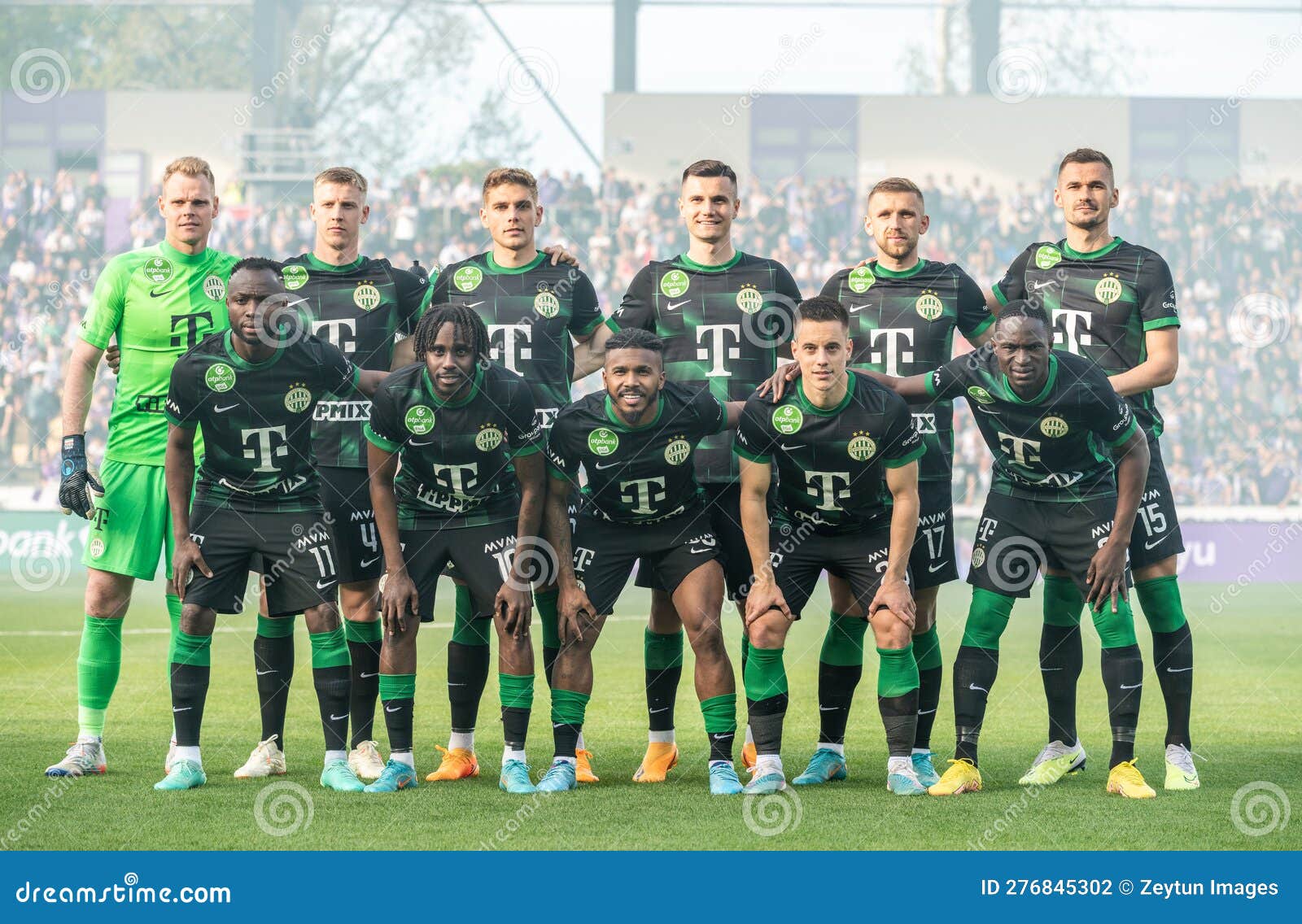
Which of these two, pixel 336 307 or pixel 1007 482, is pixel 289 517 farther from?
pixel 1007 482

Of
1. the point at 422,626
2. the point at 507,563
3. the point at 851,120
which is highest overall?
the point at 851,120

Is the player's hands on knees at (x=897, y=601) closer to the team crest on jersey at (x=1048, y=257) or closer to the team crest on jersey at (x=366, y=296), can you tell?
the team crest on jersey at (x=1048, y=257)

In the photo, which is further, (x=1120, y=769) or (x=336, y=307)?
(x=336, y=307)

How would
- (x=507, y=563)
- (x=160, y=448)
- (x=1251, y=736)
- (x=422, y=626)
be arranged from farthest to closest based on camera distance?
1. (x=422, y=626)
2. (x=1251, y=736)
3. (x=160, y=448)
4. (x=507, y=563)

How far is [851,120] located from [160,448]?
1885cm

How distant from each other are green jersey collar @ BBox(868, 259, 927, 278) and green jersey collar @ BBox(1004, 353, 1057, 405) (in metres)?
0.72

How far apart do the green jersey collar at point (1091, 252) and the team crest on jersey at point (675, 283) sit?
58.2 inches

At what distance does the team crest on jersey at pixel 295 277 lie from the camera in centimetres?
590

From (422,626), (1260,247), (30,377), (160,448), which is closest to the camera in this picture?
(160,448)

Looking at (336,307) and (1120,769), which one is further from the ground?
(336,307)

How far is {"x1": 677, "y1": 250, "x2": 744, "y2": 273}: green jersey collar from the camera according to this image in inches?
232

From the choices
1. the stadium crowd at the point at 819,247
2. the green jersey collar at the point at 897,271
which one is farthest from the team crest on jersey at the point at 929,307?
the stadium crowd at the point at 819,247

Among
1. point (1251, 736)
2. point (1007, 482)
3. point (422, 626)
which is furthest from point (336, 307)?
point (422, 626)

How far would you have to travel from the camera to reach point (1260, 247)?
67.2ft
